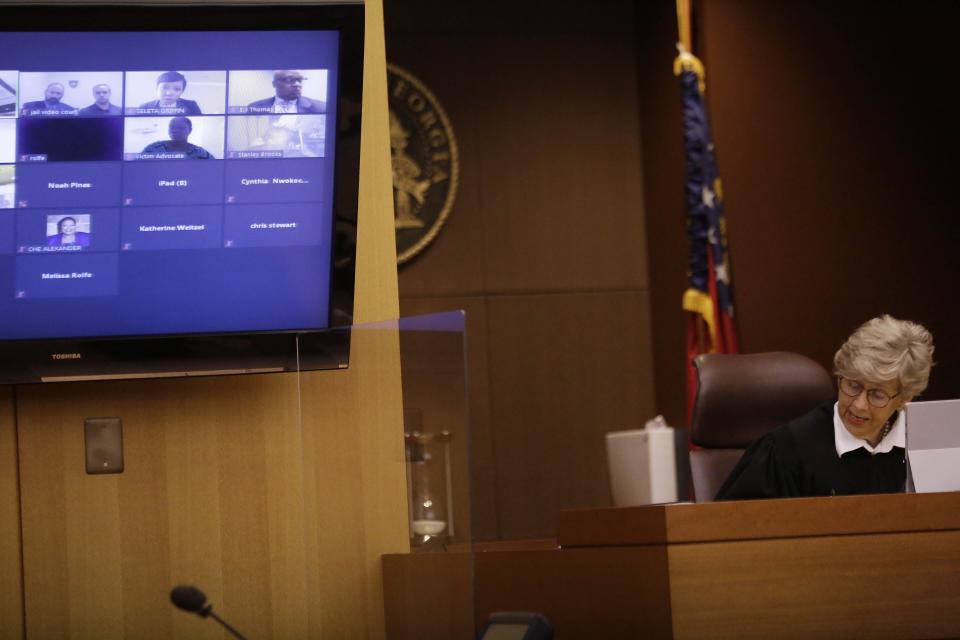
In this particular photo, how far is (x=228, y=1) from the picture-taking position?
2180 mm

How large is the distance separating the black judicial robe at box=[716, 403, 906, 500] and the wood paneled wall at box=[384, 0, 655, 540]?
88.8 inches

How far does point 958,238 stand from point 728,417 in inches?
75.9

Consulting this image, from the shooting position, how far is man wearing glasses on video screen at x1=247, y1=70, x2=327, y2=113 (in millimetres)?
2215

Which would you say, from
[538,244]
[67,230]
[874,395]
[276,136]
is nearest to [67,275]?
[67,230]

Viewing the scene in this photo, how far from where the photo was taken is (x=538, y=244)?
540cm

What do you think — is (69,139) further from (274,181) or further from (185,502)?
(185,502)

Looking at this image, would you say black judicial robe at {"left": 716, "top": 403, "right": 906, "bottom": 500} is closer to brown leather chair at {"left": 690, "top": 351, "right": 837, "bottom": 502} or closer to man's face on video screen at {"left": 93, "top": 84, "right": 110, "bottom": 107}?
brown leather chair at {"left": 690, "top": 351, "right": 837, "bottom": 502}

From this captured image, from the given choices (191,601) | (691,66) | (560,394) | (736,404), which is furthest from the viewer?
(560,394)

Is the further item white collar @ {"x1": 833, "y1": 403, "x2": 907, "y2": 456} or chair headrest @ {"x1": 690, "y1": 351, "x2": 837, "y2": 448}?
chair headrest @ {"x1": 690, "y1": 351, "x2": 837, "y2": 448}

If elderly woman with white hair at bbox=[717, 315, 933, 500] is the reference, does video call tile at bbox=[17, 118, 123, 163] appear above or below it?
above

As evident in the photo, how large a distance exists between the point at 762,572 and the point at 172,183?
4.19 ft

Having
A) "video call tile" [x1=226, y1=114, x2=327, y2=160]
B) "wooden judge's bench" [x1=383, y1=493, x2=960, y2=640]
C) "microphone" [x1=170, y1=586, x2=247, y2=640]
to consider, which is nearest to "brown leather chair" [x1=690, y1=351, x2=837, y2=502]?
"wooden judge's bench" [x1=383, y1=493, x2=960, y2=640]

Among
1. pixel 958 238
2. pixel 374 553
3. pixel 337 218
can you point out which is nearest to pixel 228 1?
pixel 337 218

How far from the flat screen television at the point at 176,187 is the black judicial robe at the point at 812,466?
1.31 meters
